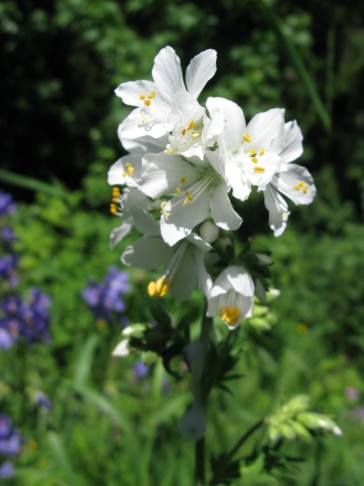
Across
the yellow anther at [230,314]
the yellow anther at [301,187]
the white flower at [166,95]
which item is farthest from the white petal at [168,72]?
the yellow anther at [230,314]

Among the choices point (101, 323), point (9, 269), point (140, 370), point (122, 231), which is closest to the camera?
point (122, 231)

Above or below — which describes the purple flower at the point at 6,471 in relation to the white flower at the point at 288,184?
below

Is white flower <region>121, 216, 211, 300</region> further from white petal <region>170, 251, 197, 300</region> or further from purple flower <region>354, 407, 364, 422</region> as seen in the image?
purple flower <region>354, 407, 364, 422</region>

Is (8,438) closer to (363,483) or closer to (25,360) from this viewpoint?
(25,360)

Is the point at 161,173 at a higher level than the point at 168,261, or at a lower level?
higher

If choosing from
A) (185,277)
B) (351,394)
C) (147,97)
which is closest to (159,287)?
(185,277)

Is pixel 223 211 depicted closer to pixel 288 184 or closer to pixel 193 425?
pixel 288 184

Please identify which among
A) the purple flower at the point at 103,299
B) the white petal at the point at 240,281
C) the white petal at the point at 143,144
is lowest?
the purple flower at the point at 103,299

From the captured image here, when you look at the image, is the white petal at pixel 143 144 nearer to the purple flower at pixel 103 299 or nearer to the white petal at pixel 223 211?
the white petal at pixel 223 211
